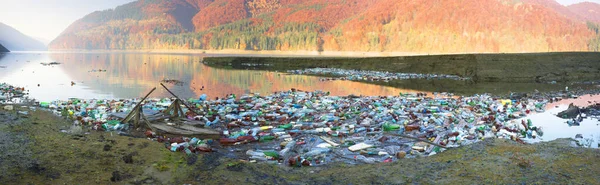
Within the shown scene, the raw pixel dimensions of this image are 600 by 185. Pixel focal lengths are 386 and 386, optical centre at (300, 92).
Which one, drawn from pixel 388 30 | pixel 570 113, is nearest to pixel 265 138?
pixel 570 113

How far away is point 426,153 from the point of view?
5445mm

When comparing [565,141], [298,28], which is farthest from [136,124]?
[298,28]

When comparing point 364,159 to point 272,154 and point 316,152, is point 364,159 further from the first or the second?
point 272,154

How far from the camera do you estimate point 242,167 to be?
14.8ft

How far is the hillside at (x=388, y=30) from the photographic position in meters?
77.8

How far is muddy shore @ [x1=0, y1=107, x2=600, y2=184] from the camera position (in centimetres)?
400

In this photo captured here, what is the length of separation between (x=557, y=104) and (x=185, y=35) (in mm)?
157168

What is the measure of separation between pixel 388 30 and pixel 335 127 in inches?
3671

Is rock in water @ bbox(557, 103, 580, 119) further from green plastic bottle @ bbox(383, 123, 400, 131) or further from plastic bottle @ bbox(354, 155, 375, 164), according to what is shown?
plastic bottle @ bbox(354, 155, 375, 164)

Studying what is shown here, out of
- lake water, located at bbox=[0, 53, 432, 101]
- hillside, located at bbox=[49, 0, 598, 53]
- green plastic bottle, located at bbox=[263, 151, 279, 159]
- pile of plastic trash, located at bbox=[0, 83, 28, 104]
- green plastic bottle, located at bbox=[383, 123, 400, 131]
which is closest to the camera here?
green plastic bottle, located at bbox=[263, 151, 279, 159]

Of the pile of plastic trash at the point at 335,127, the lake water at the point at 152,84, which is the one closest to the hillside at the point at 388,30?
the lake water at the point at 152,84

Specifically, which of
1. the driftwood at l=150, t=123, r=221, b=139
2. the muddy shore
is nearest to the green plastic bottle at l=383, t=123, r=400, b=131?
the muddy shore

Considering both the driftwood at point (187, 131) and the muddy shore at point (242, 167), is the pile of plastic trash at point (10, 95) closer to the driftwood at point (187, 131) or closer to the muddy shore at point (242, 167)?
the muddy shore at point (242, 167)

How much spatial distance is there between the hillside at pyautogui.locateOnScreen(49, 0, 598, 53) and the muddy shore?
80152 millimetres
